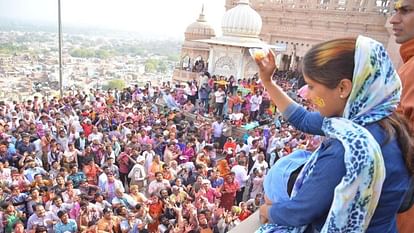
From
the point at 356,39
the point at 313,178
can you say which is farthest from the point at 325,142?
the point at 356,39

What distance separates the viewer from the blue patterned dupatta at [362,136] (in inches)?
45.6

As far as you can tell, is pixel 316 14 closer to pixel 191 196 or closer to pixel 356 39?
pixel 191 196

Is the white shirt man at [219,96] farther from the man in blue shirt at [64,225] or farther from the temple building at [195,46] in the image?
the temple building at [195,46]

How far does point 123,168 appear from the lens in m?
7.64

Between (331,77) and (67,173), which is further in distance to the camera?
(67,173)

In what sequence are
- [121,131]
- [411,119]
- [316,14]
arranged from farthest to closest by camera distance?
[316,14], [121,131], [411,119]

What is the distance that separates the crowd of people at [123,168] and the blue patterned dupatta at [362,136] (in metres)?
2.08

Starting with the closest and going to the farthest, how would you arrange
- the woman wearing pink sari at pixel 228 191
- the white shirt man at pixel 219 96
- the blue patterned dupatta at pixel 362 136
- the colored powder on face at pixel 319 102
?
1. the blue patterned dupatta at pixel 362 136
2. the colored powder on face at pixel 319 102
3. the woman wearing pink sari at pixel 228 191
4. the white shirt man at pixel 219 96

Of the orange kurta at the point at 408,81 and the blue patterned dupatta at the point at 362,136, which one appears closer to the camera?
the blue patterned dupatta at the point at 362,136

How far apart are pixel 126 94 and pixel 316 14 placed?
472 inches

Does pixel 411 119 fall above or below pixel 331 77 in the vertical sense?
below

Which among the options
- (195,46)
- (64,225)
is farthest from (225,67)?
(64,225)

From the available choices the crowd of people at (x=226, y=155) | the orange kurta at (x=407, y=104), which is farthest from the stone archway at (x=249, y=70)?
the orange kurta at (x=407, y=104)

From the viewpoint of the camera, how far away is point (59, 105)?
1080cm
